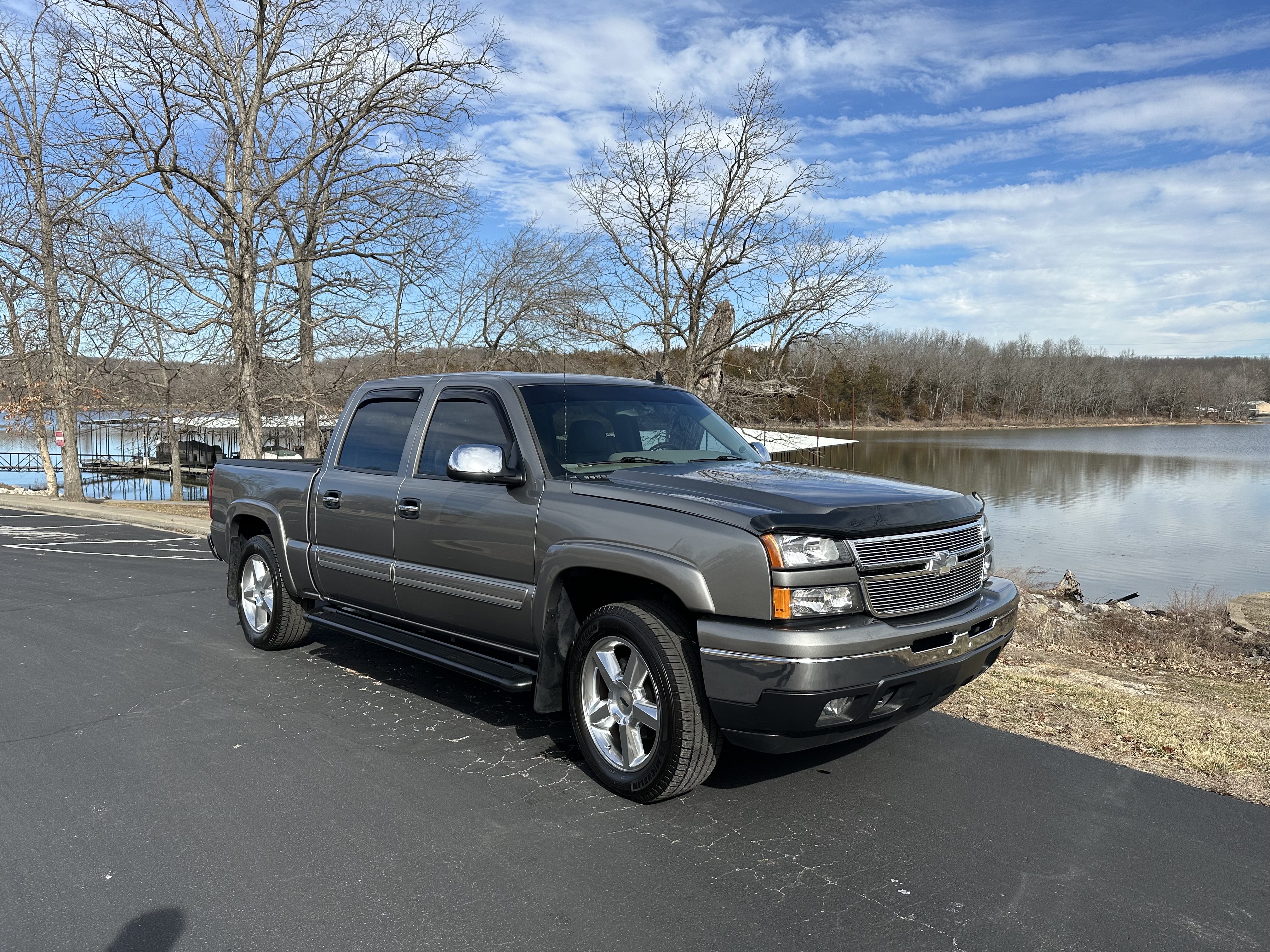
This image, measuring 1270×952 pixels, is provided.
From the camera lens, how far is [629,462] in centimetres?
468

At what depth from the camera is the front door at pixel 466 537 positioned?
14.4ft

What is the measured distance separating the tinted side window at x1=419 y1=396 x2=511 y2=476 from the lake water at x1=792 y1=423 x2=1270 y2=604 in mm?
2577

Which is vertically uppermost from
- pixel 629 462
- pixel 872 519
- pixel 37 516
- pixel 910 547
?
pixel 629 462

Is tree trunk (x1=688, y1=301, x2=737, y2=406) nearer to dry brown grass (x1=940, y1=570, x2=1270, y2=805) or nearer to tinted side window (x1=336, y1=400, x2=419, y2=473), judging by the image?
dry brown grass (x1=940, y1=570, x2=1270, y2=805)

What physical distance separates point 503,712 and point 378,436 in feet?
6.34

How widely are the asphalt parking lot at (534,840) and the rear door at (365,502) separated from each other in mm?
710

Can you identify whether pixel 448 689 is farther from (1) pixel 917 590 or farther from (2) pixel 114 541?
(2) pixel 114 541

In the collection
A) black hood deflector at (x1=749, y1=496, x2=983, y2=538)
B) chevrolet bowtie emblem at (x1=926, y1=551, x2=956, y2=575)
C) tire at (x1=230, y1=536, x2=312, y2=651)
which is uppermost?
black hood deflector at (x1=749, y1=496, x2=983, y2=538)

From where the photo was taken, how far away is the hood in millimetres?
3539

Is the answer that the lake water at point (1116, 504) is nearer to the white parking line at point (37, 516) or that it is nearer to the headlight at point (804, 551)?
the headlight at point (804, 551)

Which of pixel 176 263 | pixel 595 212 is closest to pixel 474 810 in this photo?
pixel 176 263

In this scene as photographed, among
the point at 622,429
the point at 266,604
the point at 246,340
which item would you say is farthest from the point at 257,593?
the point at 246,340

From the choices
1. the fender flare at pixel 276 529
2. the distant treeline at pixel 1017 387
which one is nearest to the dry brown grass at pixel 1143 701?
the fender flare at pixel 276 529

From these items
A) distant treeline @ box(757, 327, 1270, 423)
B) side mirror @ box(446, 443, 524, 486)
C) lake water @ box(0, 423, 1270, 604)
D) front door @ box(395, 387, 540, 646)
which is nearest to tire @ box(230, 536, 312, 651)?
front door @ box(395, 387, 540, 646)
